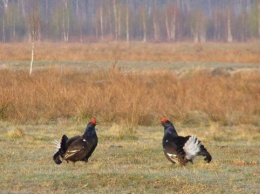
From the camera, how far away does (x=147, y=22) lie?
97.6 meters

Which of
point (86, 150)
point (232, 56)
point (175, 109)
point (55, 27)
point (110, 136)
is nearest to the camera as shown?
point (86, 150)

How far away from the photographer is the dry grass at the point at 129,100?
2012cm

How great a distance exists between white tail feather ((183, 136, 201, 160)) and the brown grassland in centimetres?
22

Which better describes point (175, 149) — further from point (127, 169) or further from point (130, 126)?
point (130, 126)

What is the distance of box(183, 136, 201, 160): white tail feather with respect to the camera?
11.5 meters

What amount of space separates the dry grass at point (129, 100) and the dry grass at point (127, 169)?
3.04m

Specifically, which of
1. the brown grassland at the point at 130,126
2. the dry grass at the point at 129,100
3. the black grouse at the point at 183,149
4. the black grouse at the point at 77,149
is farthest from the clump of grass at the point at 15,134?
the black grouse at the point at 183,149

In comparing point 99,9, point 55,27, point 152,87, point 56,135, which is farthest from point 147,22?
point 56,135

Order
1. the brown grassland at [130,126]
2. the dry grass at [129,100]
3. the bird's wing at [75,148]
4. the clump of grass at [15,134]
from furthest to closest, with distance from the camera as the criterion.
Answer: the dry grass at [129,100] < the clump of grass at [15,134] < the bird's wing at [75,148] < the brown grassland at [130,126]

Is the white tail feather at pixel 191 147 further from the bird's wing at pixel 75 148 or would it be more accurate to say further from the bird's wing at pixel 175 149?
the bird's wing at pixel 75 148

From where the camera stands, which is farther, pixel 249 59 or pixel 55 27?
pixel 55 27

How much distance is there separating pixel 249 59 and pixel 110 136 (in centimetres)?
2398

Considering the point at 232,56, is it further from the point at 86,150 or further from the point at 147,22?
the point at 147,22

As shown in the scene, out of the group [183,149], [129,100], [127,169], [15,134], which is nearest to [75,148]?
[127,169]
